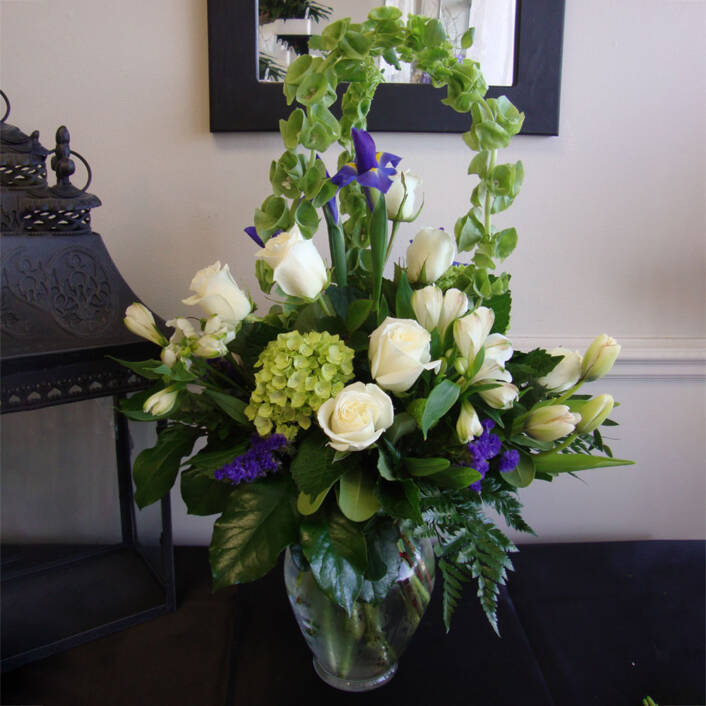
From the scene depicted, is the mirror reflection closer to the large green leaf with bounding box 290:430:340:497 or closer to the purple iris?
the purple iris

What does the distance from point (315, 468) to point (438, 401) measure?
13 centimetres

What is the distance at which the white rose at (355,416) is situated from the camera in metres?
0.44

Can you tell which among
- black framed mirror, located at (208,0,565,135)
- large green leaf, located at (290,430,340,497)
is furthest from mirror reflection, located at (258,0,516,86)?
large green leaf, located at (290,430,340,497)

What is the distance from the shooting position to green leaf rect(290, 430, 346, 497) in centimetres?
48

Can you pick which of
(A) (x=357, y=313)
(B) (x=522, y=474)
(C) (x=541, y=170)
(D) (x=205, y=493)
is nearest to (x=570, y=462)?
(B) (x=522, y=474)

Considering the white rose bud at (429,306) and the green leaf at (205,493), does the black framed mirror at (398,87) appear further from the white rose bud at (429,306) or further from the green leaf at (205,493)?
the green leaf at (205,493)

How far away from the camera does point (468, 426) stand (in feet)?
1.57

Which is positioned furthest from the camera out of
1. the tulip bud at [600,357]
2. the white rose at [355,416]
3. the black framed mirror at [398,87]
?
the black framed mirror at [398,87]

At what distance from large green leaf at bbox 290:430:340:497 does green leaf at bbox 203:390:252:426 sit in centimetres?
7

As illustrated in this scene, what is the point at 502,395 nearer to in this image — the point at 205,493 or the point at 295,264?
the point at 295,264

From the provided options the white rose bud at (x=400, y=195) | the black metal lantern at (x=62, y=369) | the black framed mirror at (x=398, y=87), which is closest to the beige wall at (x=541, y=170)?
the black framed mirror at (x=398, y=87)

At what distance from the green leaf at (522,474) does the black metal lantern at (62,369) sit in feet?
1.47

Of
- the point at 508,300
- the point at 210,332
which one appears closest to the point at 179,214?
the point at 210,332

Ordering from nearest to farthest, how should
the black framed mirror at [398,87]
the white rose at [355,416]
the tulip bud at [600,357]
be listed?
the white rose at [355,416]
the tulip bud at [600,357]
the black framed mirror at [398,87]
